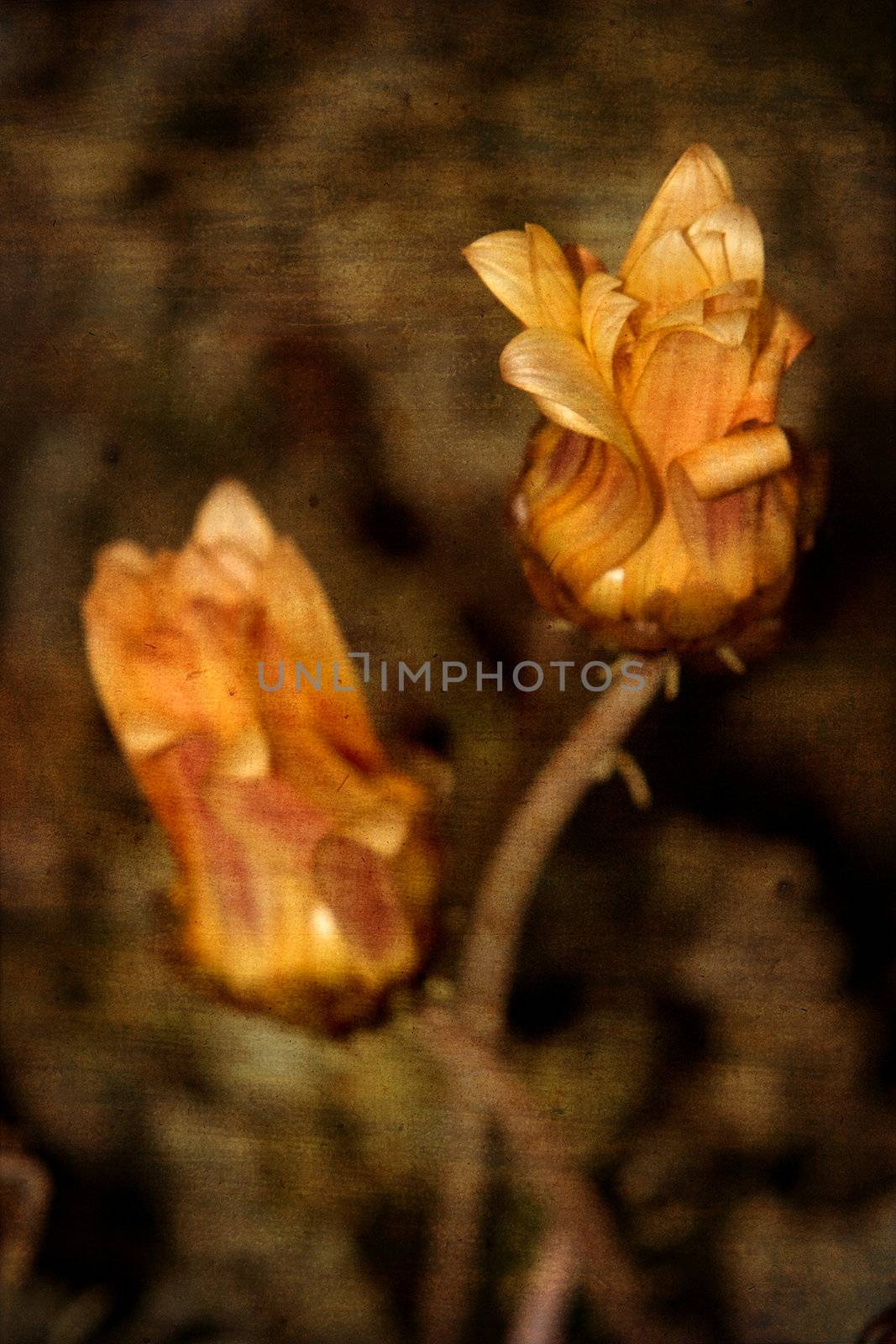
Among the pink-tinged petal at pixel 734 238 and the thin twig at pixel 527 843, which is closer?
the pink-tinged petal at pixel 734 238

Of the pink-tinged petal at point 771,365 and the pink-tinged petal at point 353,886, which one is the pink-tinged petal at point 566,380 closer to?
the pink-tinged petal at point 771,365

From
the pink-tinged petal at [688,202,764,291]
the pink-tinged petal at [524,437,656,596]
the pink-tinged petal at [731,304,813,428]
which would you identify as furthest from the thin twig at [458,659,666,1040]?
the pink-tinged petal at [688,202,764,291]

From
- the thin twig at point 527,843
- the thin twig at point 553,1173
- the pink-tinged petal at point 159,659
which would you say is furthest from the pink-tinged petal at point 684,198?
the thin twig at point 553,1173

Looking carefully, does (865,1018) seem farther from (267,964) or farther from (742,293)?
(742,293)

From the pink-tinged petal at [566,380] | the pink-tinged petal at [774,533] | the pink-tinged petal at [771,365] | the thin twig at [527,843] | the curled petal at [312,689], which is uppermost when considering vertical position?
the pink-tinged petal at [566,380]

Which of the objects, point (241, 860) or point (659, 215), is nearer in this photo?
point (659, 215)

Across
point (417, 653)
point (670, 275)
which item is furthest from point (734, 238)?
point (417, 653)

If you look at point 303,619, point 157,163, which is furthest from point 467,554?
point 157,163
